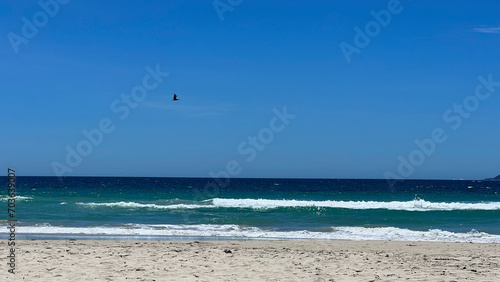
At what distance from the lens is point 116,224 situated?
20.8 m

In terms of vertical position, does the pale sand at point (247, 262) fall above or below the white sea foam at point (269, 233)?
above

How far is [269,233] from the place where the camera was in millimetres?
18172

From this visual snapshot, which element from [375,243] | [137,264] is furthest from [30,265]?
[375,243]

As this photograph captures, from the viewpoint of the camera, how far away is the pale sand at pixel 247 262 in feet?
29.8

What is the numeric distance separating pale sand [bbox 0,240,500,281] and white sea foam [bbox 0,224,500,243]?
2.74 m

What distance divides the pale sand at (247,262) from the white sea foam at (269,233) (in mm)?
2739

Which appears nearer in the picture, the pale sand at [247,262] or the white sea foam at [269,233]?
the pale sand at [247,262]

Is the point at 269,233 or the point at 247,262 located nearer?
the point at 247,262

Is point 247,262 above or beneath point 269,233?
above

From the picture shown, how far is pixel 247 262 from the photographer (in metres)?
10.7

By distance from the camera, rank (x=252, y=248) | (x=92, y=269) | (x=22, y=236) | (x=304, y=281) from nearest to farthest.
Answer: (x=304, y=281) < (x=92, y=269) < (x=252, y=248) < (x=22, y=236)

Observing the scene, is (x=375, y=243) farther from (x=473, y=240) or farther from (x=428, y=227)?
(x=428, y=227)

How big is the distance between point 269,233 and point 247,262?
7550 mm

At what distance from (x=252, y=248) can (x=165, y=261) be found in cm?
330
